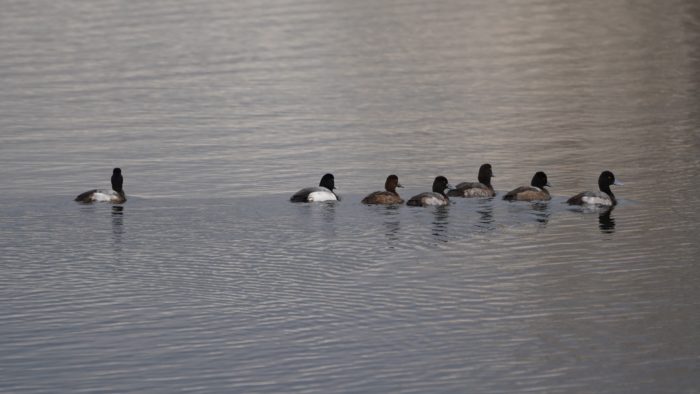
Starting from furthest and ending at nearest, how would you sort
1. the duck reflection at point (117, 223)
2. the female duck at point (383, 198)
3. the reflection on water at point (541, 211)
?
the female duck at point (383, 198)
the reflection on water at point (541, 211)
the duck reflection at point (117, 223)

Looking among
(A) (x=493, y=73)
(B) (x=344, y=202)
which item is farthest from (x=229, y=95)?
(B) (x=344, y=202)

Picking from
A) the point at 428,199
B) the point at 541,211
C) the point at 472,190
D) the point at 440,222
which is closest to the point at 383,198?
the point at 428,199

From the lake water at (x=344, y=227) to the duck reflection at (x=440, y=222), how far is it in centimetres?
12

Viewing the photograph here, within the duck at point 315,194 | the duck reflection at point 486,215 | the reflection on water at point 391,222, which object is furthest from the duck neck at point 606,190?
the duck at point 315,194

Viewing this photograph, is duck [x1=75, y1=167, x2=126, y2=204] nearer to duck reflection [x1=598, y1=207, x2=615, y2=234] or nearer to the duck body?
the duck body

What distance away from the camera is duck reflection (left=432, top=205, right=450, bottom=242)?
94.9 feet

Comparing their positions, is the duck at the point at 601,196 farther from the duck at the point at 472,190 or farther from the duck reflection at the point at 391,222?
the duck reflection at the point at 391,222

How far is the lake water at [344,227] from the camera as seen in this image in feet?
66.5

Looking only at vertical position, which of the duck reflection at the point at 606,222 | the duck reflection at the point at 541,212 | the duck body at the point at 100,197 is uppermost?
the duck body at the point at 100,197

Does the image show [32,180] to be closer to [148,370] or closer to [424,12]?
[148,370]

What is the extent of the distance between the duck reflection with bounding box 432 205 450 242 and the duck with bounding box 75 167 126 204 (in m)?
6.99

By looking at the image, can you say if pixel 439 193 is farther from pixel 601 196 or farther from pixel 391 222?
pixel 601 196

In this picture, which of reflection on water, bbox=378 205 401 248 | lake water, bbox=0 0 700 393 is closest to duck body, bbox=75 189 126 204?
lake water, bbox=0 0 700 393

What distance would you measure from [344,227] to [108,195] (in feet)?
19.8
